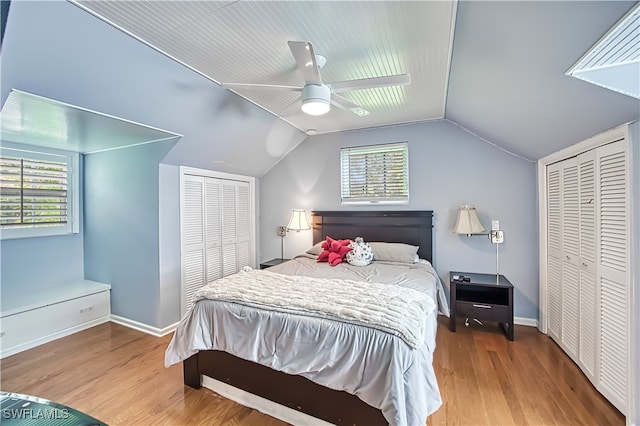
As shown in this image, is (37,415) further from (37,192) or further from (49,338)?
(37,192)

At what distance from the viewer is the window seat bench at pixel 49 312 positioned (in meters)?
2.83

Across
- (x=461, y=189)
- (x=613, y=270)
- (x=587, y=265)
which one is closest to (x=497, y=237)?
(x=461, y=189)

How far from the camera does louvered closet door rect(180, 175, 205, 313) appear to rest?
3.51 metres

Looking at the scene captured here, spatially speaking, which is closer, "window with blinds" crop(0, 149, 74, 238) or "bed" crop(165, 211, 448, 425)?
"bed" crop(165, 211, 448, 425)

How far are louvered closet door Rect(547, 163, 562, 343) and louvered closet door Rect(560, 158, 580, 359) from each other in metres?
0.09

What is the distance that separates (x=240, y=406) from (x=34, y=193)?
3718 mm

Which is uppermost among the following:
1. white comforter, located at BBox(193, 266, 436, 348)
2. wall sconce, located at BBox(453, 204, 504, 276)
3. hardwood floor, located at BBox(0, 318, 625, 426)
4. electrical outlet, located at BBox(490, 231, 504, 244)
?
wall sconce, located at BBox(453, 204, 504, 276)

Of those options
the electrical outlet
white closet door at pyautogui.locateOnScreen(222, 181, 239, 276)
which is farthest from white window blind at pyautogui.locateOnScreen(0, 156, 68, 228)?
the electrical outlet

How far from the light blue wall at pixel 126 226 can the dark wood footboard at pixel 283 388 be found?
150cm

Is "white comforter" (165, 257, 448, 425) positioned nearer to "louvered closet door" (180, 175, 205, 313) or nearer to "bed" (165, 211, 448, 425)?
"bed" (165, 211, 448, 425)

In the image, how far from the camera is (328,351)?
166 cm

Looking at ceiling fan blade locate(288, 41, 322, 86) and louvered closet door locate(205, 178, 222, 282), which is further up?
ceiling fan blade locate(288, 41, 322, 86)

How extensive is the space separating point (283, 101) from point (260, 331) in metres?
2.31

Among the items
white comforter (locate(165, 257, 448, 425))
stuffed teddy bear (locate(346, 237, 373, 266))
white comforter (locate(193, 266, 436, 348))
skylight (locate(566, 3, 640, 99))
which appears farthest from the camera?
stuffed teddy bear (locate(346, 237, 373, 266))
